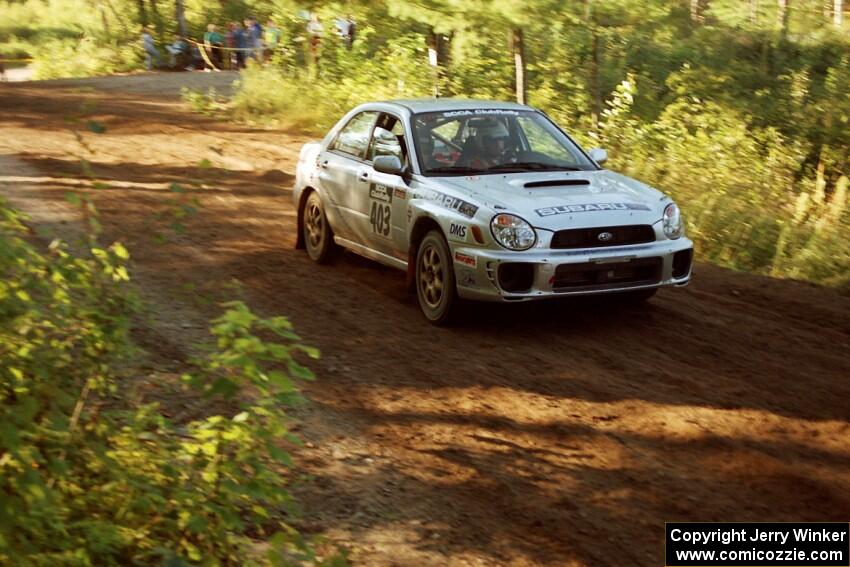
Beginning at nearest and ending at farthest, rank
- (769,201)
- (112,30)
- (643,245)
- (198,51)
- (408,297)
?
1. (643,245)
2. (408,297)
3. (769,201)
4. (198,51)
5. (112,30)

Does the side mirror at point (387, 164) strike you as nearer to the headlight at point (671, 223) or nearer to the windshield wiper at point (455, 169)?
the windshield wiper at point (455, 169)

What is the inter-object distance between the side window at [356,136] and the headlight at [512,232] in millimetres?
2278

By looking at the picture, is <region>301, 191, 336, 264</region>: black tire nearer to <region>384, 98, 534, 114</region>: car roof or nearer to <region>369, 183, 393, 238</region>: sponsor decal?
<region>369, 183, 393, 238</region>: sponsor decal

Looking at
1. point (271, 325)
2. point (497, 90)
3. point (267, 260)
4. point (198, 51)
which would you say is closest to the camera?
point (271, 325)

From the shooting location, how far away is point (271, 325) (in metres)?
4.44

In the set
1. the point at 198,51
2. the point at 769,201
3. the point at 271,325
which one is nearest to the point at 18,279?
the point at 271,325

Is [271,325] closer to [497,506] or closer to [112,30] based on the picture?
[497,506]

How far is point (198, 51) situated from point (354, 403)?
33.7 metres

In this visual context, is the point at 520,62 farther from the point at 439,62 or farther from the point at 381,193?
the point at 381,193

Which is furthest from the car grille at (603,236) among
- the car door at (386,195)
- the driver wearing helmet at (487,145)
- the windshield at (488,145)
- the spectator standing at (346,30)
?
the spectator standing at (346,30)

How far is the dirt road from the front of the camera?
5.39 metres

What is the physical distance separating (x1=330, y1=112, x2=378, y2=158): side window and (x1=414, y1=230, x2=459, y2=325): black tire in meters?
1.55

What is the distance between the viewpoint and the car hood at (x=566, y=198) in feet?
26.6

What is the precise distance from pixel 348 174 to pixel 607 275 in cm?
290
